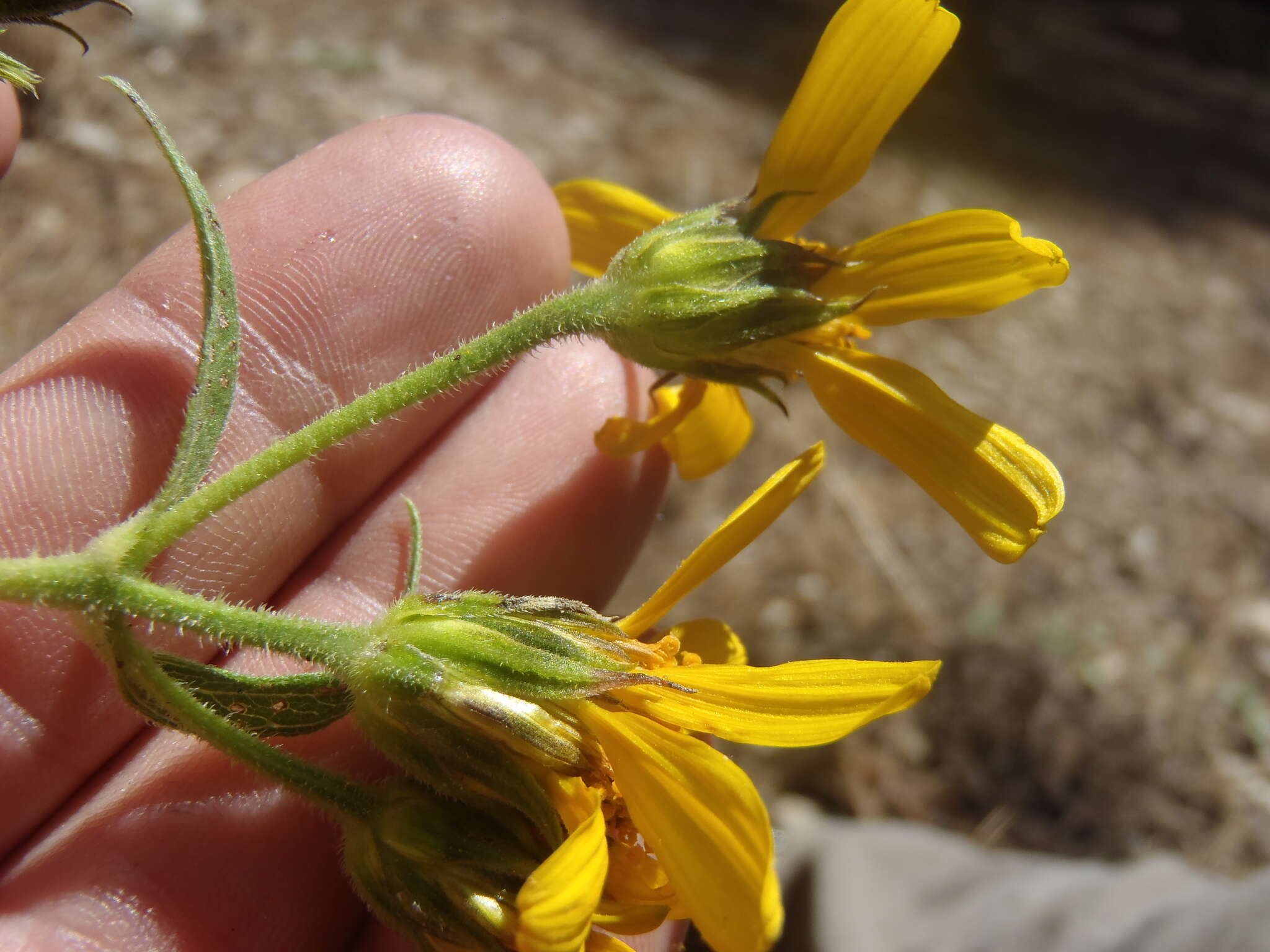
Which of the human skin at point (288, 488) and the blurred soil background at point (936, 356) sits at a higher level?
the human skin at point (288, 488)

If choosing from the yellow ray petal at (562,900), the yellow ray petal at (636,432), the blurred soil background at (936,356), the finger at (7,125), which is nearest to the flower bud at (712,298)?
the yellow ray petal at (636,432)

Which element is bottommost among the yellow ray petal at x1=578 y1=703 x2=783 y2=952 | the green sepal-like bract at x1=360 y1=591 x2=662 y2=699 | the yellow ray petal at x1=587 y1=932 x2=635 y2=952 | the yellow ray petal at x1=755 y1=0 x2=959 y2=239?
the yellow ray petal at x1=587 y1=932 x2=635 y2=952

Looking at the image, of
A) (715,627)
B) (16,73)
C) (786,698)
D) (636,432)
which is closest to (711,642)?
(715,627)

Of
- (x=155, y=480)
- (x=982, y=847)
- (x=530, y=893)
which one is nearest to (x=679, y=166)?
(x=982, y=847)

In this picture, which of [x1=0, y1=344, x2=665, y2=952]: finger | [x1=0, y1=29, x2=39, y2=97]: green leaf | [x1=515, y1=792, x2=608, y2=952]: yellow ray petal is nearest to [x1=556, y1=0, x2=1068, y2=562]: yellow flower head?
[x1=0, y1=344, x2=665, y2=952]: finger

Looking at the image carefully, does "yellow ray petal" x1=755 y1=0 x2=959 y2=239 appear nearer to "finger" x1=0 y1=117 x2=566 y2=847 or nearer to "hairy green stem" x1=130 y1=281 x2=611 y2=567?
"hairy green stem" x1=130 y1=281 x2=611 y2=567

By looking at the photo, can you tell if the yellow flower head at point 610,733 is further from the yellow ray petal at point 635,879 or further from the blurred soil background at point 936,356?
the blurred soil background at point 936,356
